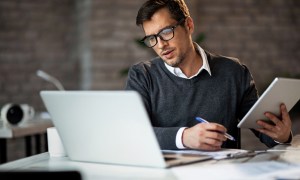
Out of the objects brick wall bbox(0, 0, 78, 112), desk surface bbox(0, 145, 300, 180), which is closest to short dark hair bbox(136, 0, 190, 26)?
desk surface bbox(0, 145, 300, 180)

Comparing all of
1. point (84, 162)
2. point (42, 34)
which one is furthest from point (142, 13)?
point (42, 34)

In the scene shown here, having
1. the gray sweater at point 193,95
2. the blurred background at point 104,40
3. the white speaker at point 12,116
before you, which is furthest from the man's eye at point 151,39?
the blurred background at point 104,40

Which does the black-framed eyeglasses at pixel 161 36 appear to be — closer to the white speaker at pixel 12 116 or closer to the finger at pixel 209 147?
the finger at pixel 209 147

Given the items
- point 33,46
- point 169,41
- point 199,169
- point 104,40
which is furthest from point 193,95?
point 33,46

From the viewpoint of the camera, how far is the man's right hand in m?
1.52

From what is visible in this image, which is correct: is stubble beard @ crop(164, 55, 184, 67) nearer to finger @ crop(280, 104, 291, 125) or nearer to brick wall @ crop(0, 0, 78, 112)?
finger @ crop(280, 104, 291, 125)

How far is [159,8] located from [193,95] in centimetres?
35

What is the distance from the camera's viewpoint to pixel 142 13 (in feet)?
6.37

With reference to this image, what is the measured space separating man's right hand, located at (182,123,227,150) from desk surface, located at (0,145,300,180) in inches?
3.7

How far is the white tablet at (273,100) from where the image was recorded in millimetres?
1560

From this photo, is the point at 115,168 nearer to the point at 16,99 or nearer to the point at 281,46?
the point at 16,99

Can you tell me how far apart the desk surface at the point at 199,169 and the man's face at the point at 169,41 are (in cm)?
59

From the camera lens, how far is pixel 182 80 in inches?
80.9

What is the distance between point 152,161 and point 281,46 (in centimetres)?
403
